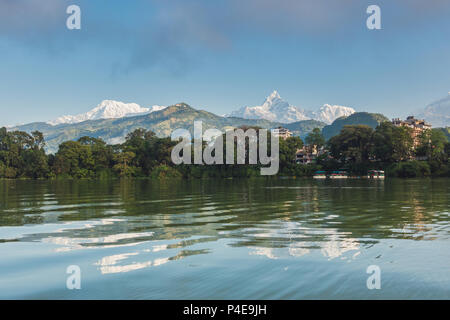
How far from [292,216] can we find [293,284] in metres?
9.78

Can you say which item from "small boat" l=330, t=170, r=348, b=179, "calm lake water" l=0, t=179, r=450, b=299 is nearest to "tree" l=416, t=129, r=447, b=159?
"small boat" l=330, t=170, r=348, b=179

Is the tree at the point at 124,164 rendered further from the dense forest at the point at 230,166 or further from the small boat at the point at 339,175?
the small boat at the point at 339,175

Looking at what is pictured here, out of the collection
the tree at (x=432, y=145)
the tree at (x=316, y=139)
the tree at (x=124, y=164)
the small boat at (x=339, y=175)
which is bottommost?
the small boat at (x=339, y=175)

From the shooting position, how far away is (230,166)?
320 ft

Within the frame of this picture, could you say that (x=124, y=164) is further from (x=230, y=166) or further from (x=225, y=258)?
(x=225, y=258)

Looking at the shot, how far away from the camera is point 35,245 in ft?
34.5

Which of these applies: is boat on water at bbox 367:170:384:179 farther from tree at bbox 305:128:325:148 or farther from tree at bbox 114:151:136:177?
tree at bbox 114:151:136:177

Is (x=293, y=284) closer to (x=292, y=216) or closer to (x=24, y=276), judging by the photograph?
(x=24, y=276)

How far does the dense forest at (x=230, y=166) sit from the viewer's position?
315 ft

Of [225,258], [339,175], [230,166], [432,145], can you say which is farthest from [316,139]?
[225,258]

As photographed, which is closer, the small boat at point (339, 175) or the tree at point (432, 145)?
the small boat at point (339, 175)

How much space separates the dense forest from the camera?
96.1 m

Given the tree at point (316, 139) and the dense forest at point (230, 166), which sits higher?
the tree at point (316, 139)

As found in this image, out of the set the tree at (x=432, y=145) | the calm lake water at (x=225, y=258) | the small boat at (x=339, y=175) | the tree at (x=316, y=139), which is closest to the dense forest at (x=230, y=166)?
the tree at (x=432, y=145)
